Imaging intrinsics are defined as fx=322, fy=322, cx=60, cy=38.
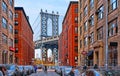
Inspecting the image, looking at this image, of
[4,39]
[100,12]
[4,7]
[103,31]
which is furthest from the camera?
[4,39]

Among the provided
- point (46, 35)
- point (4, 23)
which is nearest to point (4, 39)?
point (4, 23)

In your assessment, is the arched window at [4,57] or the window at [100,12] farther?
the arched window at [4,57]

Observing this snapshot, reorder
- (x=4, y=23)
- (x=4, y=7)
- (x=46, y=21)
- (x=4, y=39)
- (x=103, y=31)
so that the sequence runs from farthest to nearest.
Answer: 1. (x=46, y=21)
2. (x=4, y=39)
3. (x=4, y=23)
4. (x=4, y=7)
5. (x=103, y=31)

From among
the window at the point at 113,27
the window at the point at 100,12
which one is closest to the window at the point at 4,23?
the window at the point at 100,12

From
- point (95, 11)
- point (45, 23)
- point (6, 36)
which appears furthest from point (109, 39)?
point (45, 23)

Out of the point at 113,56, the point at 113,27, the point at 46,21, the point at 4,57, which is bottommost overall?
the point at 4,57

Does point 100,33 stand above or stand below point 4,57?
above

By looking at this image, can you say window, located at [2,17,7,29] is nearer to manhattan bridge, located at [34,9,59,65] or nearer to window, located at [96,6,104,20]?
window, located at [96,6,104,20]

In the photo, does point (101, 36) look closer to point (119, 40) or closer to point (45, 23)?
point (119, 40)

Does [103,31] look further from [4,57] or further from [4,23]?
[4,57]

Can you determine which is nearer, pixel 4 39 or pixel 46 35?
pixel 4 39

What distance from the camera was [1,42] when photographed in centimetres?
6116

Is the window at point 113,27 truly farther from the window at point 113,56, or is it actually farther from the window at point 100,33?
the window at point 100,33

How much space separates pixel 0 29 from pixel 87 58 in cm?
1706
